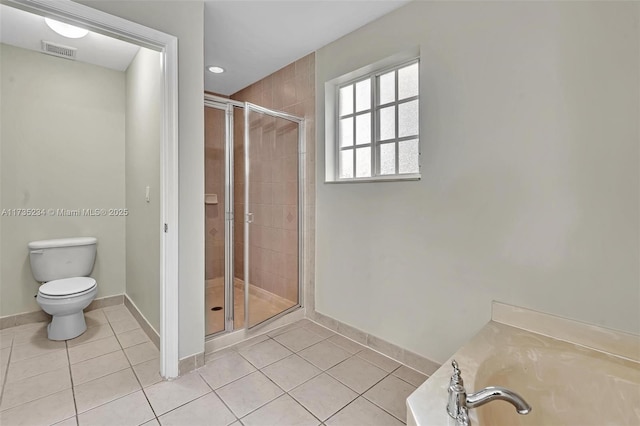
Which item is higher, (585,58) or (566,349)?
(585,58)

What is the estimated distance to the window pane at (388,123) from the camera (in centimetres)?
223

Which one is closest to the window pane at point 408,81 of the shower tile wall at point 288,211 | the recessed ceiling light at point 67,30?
the shower tile wall at point 288,211

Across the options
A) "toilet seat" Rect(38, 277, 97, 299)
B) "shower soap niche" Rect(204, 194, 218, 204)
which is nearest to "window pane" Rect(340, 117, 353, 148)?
"shower soap niche" Rect(204, 194, 218, 204)

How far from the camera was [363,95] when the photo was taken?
2.45 m

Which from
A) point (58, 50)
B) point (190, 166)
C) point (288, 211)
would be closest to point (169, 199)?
point (190, 166)

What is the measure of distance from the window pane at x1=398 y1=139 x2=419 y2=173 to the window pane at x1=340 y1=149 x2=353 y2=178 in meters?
0.48

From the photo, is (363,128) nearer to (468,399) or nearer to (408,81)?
(408,81)

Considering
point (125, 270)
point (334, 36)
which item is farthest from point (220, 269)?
point (334, 36)

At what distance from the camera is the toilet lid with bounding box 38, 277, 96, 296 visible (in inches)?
89.0

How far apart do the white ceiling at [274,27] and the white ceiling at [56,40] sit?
28.9 inches

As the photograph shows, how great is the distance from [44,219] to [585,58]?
3959 mm

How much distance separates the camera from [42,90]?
265 cm

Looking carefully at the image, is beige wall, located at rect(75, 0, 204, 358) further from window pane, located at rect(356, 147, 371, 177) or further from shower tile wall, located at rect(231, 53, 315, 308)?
window pane, located at rect(356, 147, 371, 177)

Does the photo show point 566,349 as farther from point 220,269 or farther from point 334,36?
point 334,36
